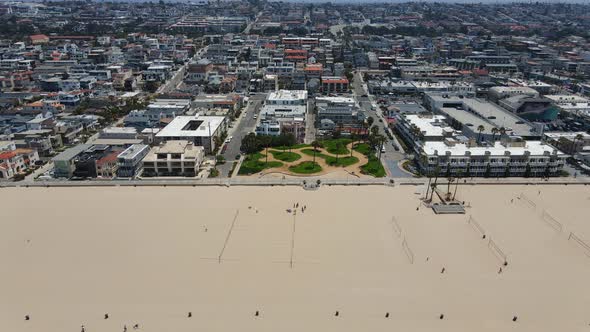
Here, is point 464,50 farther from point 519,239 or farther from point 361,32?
point 519,239

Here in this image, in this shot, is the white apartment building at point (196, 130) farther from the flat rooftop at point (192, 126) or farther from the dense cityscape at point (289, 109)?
the dense cityscape at point (289, 109)

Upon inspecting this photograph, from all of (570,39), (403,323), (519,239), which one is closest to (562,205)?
(519,239)

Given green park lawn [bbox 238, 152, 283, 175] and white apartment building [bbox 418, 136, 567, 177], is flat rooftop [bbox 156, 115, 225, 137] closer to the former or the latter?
green park lawn [bbox 238, 152, 283, 175]

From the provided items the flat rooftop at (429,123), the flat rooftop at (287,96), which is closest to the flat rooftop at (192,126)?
the flat rooftop at (287,96)

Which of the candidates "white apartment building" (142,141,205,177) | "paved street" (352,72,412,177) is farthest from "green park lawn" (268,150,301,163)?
"paved street" (352,72,412,177)

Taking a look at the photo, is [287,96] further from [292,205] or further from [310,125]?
[292,205]

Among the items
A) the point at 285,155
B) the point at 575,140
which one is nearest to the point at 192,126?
the point at 285,155
